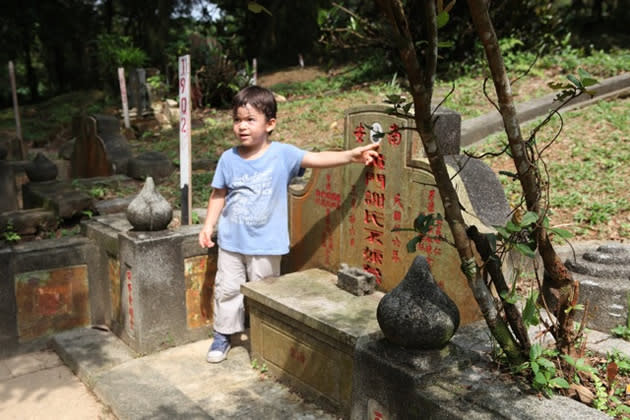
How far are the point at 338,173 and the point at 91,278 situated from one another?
2.11 m

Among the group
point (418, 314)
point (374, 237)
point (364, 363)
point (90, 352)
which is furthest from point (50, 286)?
A: point (418, 314)

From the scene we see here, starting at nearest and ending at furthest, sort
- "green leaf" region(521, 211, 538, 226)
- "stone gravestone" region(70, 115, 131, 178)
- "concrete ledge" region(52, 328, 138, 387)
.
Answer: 1. "green leaf" region(521, 211, 538, 226)
2. "concrete ledge" region(52, 328, 138, 387)
3. "stone gravestone" region(70, 115, 131, 178)

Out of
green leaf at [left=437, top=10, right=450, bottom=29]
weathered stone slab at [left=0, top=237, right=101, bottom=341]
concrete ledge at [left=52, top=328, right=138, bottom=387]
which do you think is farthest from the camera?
weathered stone slab at [left=0, top=237, right=101, bottom=341]

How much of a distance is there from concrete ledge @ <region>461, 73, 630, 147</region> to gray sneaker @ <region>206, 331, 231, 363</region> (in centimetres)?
386

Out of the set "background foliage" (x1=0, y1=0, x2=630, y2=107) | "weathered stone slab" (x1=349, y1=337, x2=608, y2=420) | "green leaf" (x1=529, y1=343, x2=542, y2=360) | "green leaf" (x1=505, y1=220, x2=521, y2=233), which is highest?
"background foliage" (x1=0, y1=0, x2=630, y2=107)

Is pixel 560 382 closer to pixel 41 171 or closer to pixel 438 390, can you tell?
pixel 438 390

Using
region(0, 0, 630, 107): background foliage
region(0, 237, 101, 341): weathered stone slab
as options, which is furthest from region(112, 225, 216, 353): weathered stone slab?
region(0, 0, 630, 107): background foliage

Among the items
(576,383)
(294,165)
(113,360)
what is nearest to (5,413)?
(113,360)

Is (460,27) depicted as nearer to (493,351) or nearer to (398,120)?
(398,120)

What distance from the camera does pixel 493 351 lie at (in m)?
2.24

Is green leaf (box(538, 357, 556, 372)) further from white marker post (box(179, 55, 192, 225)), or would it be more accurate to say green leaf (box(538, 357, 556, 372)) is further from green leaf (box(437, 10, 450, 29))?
white marker post (box(179, 55, 192, 225))

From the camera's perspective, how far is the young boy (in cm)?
369

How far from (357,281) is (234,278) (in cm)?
90

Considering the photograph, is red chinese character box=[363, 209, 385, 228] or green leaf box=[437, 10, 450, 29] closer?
green leaf box=[437, 10, 450, 29]
